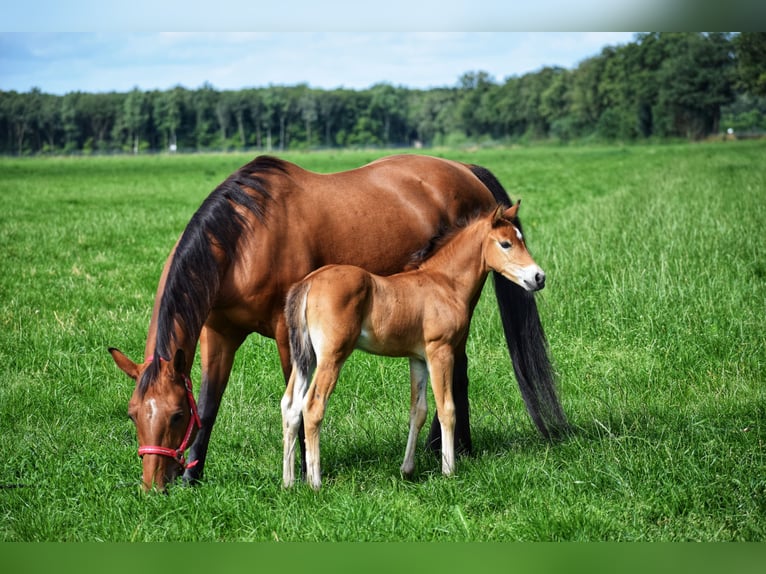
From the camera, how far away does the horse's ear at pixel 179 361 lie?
16.6 feet

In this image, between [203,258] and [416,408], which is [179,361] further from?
[416,408]

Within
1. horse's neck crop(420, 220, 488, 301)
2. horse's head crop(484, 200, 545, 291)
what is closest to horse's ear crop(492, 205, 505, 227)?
horse's head crop(484, 200, 545, 291)

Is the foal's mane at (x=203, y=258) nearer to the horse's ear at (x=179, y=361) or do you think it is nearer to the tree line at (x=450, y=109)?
the horse's ear at (x=179, y=361)

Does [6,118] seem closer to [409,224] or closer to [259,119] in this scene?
[259,119]

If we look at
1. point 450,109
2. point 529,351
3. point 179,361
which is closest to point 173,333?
→ point 179,361

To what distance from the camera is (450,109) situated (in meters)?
93.2

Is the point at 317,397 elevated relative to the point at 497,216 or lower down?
lower down

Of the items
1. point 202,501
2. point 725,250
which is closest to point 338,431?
point 202,501

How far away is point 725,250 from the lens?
42.3ft

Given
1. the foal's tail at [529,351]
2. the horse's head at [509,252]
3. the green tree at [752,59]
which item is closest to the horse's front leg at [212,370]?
the horse's head at [509,252]

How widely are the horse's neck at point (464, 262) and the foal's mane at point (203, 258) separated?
1.24 metres

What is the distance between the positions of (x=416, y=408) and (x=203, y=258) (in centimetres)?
172

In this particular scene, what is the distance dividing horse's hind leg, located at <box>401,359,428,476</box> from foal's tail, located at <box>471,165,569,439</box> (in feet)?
4.59

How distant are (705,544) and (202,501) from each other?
298 centimetres
